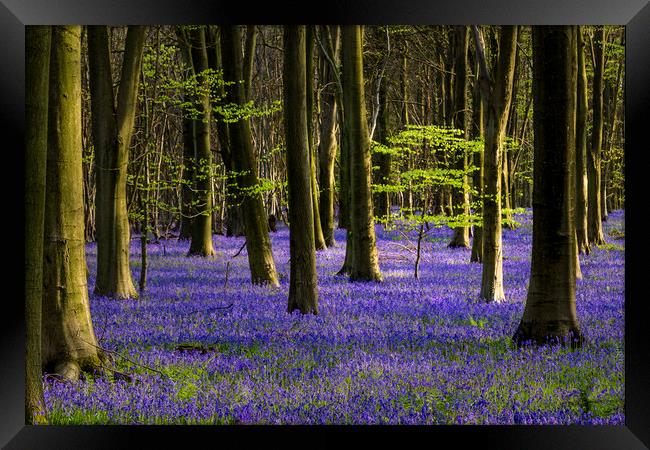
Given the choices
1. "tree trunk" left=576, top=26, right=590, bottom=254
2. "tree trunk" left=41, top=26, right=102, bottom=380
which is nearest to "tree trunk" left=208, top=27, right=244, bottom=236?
"tree trunk" left=41, top=26, right=102, bottom=380

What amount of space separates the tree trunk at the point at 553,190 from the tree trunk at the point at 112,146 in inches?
263

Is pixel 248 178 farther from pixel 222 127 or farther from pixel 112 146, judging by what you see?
pixel 222 127

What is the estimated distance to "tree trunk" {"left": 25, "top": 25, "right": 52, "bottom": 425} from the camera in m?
5.46

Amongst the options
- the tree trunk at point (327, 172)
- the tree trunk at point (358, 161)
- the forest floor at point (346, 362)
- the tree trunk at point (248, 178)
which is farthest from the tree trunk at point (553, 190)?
the tree trunk at point (327, 172)

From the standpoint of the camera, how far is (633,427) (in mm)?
5734

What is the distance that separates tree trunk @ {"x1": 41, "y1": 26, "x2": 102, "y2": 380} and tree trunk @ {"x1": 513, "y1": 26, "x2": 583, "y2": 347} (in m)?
4.82

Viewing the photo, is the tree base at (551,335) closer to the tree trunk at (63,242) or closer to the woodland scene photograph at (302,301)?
the woodland scene photograph at (302,301)

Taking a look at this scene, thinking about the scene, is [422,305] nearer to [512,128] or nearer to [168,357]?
[168,357]

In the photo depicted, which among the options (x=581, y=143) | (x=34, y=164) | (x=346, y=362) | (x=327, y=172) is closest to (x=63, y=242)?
(x=34, y=164)

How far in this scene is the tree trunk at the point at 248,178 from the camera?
1359 centimetres

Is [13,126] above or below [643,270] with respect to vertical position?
above

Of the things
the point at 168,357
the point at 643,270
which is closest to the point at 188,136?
the point at 168,357

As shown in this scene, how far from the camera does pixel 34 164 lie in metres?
5.51
